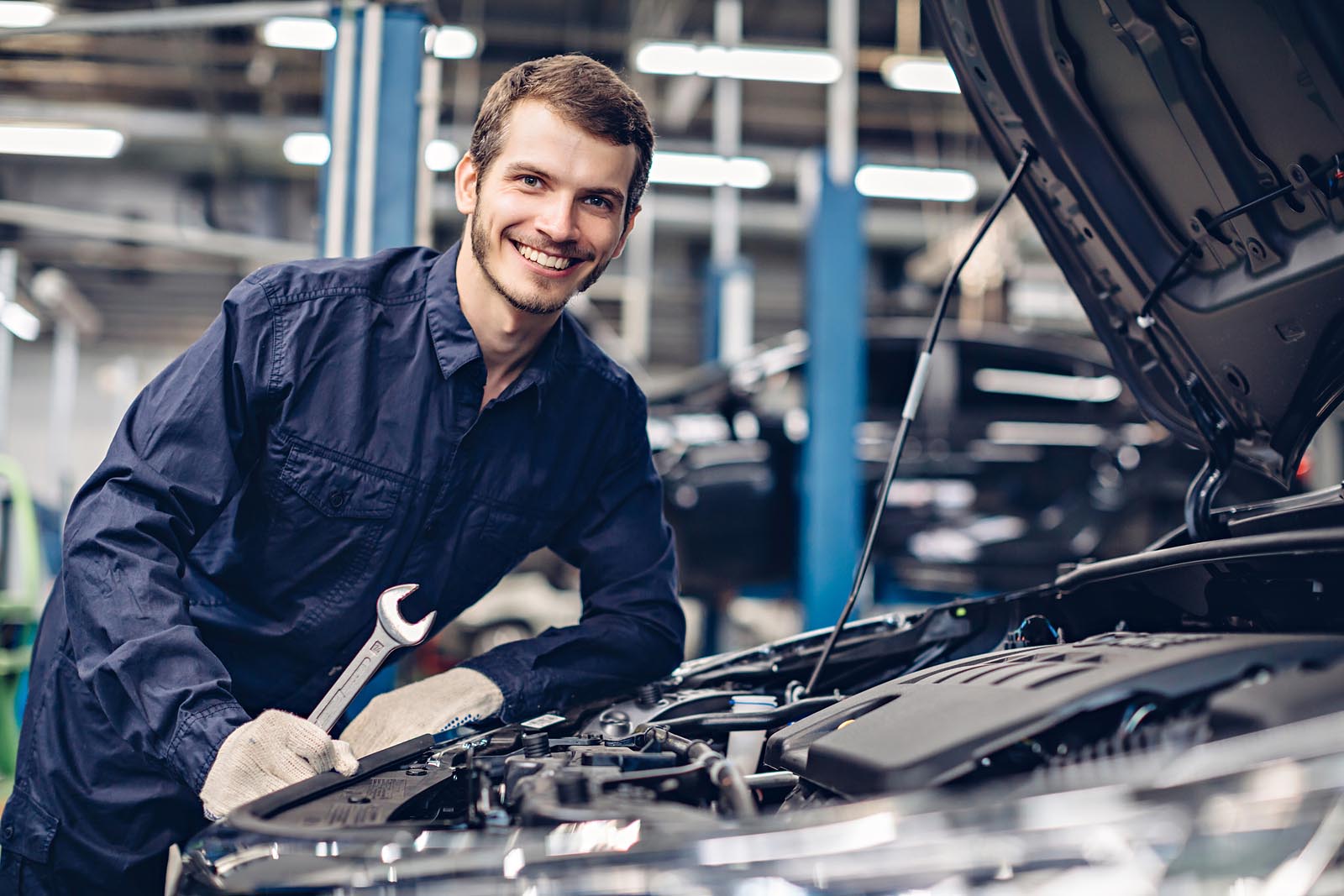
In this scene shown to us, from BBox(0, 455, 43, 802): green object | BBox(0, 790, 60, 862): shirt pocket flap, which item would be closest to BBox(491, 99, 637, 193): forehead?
BBox(0, 790, 60, 862): shirt pocket flap

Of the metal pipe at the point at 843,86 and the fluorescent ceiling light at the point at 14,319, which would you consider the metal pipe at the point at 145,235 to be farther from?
the metal pipe at the point at 843,86

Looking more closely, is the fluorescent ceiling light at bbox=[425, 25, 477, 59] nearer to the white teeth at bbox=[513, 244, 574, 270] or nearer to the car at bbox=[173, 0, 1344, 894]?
the white teeth at bbox=[513, 244, 574, 270]

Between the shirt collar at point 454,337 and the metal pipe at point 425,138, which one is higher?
the metal pipe at point 425,138

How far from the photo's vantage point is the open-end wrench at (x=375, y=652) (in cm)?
132

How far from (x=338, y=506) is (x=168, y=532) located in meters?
0.24

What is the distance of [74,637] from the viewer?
1294 millimetres

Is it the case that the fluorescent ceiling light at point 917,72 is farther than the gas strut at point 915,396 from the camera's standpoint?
Yes

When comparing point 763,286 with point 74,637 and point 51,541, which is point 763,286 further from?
point 74,637

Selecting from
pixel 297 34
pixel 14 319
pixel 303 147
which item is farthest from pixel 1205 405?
pixel 14 319

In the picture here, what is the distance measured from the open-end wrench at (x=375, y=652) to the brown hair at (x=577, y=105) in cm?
67

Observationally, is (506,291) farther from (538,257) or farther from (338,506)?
(338,506)

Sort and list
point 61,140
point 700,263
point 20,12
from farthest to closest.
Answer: point 700,263 → point 61,140 → point 20,12

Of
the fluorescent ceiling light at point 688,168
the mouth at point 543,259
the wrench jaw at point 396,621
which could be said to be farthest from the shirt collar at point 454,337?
the fluorescent ceiling light at point 688,168

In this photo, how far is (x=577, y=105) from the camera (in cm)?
149
